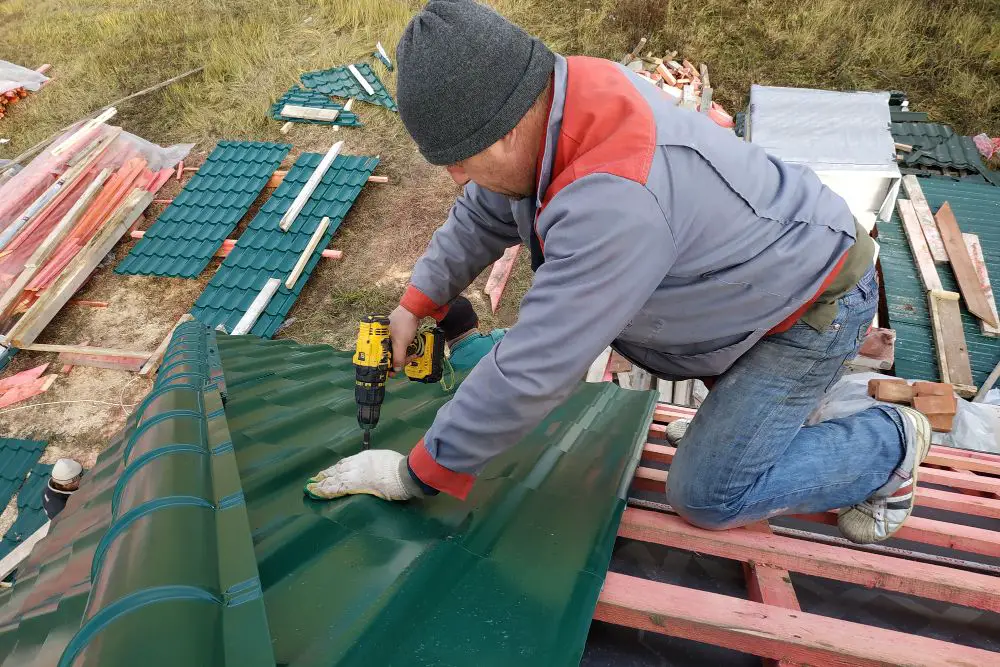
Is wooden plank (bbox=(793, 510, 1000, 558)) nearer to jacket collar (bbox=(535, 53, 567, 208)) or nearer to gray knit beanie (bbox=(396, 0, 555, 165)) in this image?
A: jacket collar (bbox=(535, 53, 567, 208))

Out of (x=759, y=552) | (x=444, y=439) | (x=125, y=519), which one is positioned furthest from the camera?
(x=759, y=552)

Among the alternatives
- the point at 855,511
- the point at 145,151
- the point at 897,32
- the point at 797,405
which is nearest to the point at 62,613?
the point at 797,405

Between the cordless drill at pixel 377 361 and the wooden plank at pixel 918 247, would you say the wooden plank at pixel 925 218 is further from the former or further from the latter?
the cordless drill at pixel 377 361

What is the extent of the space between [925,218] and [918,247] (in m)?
0.64

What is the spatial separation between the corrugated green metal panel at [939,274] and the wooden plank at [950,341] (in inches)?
2.8

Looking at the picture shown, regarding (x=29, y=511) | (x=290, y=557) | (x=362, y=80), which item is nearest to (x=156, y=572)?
(x=290, y=557)

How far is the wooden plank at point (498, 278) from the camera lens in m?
6.65

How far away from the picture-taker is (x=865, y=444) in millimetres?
1939

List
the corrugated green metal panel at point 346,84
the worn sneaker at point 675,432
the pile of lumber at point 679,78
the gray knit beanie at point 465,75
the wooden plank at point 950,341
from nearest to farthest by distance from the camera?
the gray knit beanie at point 465,75, the worn sneaker at point 675,432, the wooden plank at point 950,341, the pile of lumber at point 679,78, the corrugated green metal panel at point 346,84

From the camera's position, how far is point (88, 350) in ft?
22.1

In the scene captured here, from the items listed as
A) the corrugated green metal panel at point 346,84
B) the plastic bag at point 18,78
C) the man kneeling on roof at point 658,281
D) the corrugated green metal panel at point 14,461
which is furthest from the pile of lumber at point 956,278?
the plastic bag at point 18,78

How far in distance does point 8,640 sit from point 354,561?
68cm

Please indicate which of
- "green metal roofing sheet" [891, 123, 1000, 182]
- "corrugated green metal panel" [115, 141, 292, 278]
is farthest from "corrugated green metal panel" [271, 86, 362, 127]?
"green metal roofing sheet" [891, 123, 1000, 182]

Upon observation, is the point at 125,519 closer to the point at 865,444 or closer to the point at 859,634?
the point at 859,634
